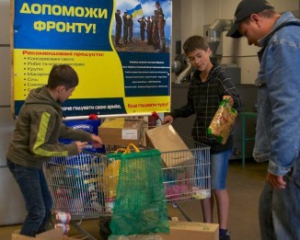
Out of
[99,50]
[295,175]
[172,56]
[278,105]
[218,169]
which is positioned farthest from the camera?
[172,56]

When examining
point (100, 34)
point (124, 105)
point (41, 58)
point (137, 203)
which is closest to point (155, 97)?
point (124, 105)

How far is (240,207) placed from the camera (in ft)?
14.5

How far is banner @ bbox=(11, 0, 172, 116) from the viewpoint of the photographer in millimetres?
3270

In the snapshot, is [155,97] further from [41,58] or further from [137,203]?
[137,203]

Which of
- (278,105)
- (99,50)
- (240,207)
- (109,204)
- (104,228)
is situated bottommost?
(240,207)

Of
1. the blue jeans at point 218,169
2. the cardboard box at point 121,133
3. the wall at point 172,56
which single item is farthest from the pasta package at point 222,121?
the wall at point 172,56

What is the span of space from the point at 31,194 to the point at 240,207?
2.26 m

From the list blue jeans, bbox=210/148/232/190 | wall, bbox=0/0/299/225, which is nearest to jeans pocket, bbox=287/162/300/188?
blue jeans, bbox=210/148/232/190

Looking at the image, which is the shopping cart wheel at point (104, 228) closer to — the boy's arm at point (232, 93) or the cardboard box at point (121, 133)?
the cardboard box at point (121, 133)

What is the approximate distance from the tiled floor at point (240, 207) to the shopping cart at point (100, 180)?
0.85 metres

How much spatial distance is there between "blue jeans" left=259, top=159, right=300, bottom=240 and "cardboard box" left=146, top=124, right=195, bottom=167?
2.11 ft

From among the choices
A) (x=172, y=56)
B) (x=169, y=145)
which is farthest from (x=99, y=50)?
(x=172, y=56)

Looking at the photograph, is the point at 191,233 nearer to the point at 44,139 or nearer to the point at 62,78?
the point at 44,139

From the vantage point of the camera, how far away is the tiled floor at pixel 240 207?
3.71 m
